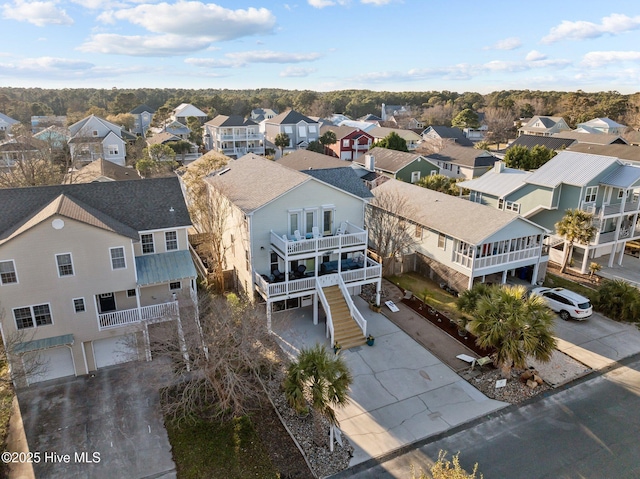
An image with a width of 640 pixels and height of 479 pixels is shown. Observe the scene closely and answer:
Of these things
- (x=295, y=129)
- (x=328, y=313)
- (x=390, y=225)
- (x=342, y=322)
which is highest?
(x=295, y=129)

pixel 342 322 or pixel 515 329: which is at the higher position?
pixel 515 329

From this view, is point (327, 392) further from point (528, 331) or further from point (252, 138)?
point (252, 138)

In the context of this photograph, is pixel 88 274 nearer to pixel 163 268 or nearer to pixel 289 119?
pixel 163 268

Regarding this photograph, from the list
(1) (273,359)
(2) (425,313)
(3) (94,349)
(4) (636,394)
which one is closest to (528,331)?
(4) (636,394)

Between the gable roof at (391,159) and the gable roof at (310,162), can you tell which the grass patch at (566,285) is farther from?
the gable roof at (391,159)

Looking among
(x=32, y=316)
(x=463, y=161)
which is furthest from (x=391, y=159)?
(x=32, y=316)

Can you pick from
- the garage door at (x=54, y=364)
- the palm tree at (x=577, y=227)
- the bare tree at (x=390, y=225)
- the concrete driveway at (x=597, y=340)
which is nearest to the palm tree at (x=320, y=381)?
the garage door at (x=54, y=364)
